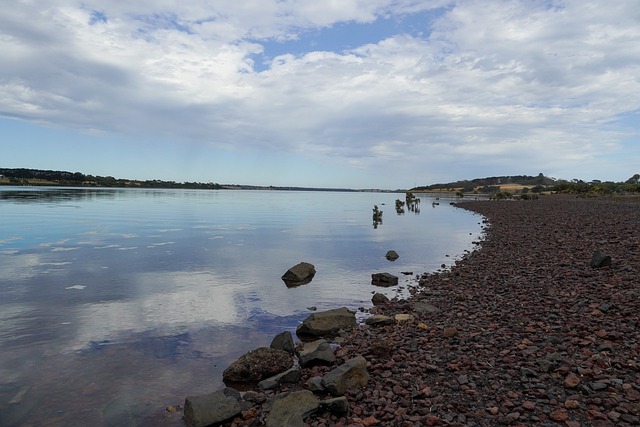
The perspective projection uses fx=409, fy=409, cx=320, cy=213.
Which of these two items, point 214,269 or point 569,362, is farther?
point 214,269

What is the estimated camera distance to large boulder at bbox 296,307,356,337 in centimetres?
1241

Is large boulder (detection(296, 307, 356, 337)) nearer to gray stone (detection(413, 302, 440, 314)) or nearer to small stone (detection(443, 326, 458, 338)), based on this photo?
gray stone (detection(413, 302, 440, 314))

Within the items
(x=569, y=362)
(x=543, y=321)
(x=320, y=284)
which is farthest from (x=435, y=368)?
(x=320, y=284)

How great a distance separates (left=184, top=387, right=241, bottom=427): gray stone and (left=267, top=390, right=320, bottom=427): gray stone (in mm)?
850

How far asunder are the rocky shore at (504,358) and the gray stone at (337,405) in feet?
0.26

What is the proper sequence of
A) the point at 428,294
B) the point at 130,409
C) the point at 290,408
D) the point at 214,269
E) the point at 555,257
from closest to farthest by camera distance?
the point at 290,408, the point at 130,409, the point at 428,294, the point at 555,257, the point at 214,269

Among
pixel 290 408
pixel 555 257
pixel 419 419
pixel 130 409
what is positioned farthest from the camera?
pixel 555 257

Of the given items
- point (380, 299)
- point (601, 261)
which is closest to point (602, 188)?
point (601, 261)

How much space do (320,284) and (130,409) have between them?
12308mm

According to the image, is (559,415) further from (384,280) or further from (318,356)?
(384,280)

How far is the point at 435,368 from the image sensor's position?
8180 mm

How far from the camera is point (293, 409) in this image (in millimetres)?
7223

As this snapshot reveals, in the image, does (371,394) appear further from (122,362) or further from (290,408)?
(122,362)

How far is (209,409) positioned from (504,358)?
580 centimetres
